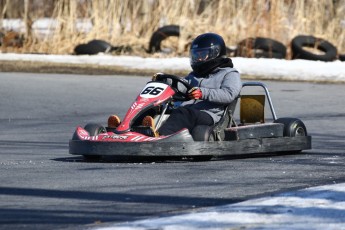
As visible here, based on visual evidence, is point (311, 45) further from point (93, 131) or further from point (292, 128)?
point (93, 131)

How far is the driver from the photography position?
967 cm

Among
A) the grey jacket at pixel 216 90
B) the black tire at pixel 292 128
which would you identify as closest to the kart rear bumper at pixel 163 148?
the grey jacket at pixel 216 90

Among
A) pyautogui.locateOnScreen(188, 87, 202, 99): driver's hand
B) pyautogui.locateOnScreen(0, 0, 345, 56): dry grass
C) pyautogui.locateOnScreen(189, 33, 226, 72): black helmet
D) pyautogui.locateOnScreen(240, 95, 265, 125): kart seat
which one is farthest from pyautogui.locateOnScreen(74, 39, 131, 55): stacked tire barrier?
pyautogui.locateOnScreen(188, 87, 202, 99): driver's hand

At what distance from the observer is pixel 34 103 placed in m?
15.5

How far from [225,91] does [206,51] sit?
Result: 0.49 m

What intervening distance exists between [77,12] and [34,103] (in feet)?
25.0

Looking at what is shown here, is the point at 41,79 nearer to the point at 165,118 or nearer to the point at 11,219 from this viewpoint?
the point at 165,118

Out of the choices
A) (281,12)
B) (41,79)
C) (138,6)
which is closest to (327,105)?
(41,79)

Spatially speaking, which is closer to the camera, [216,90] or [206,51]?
[216,90]

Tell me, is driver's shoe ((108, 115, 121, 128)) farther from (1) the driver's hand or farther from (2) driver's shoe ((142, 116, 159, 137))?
(1) the driver's hand

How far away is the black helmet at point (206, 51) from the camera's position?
10.2 meters

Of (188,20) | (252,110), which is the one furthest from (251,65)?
(252,110)

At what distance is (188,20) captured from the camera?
72.7 ft

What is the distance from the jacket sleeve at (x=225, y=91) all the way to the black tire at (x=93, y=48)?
1165cm
